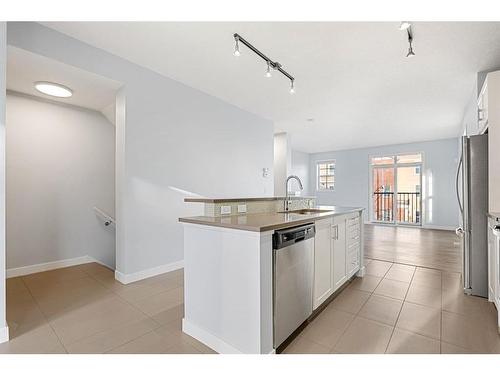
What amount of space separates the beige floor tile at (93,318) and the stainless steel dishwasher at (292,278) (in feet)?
4.21

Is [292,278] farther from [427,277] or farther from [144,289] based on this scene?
[427,277]

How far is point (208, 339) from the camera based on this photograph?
1.73 m

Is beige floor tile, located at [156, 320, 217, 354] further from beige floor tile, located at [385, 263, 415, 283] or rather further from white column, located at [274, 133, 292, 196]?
white column, located at [274, 133, 292, 196]

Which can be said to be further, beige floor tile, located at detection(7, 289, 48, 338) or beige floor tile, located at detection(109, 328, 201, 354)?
beige floor tile, located at detection(7, 289, 48, 338)

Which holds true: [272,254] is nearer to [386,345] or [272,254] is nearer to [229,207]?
[229,207]

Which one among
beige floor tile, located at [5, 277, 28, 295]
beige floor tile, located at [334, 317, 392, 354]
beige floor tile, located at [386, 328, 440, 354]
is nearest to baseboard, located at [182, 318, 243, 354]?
beige floor tile, located at [334, 317, 392, 354]

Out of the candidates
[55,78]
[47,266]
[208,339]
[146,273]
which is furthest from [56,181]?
[208,339]

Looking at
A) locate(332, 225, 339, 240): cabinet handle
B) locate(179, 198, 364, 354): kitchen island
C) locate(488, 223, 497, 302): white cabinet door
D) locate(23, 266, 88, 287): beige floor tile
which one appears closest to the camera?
locate(179, 198, 364, 354): kitchen island

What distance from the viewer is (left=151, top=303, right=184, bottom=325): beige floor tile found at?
82.1 inches

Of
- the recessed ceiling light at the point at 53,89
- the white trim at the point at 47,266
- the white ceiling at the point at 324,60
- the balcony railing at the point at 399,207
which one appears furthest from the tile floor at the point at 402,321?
the balcony railing at the point at 399,207

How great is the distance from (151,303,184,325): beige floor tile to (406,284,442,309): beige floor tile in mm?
2241
